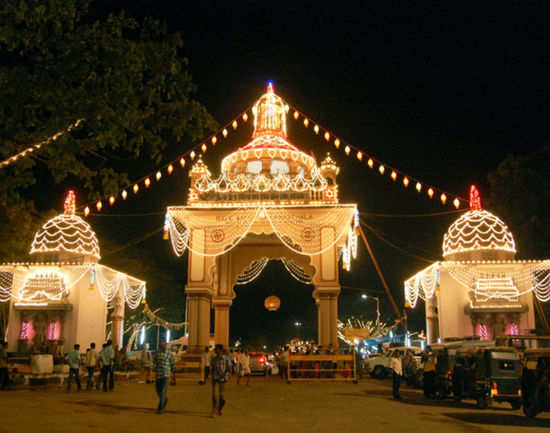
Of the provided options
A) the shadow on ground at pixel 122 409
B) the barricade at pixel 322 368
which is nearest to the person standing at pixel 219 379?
the shadow on ground at pixel 122 409

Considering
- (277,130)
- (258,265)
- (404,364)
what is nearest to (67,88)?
(404,364)

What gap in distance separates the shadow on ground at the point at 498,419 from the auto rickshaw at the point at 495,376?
2.32 ft

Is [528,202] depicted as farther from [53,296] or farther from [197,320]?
[53,296]

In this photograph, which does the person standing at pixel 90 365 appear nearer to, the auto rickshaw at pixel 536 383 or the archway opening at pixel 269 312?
the auto rickshaw at pixel 536 383

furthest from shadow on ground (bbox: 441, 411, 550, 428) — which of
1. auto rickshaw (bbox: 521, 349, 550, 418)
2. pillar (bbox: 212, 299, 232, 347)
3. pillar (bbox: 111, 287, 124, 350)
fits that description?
pillar (bbox: 111, 287, 124, 350)

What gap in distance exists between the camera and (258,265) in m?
36.8

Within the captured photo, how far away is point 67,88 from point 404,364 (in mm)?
15923

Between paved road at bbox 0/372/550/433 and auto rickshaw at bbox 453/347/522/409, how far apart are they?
1.26 feet

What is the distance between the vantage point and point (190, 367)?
23.6 metres

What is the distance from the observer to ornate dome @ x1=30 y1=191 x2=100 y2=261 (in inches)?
1120

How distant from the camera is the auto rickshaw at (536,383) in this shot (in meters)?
12.0

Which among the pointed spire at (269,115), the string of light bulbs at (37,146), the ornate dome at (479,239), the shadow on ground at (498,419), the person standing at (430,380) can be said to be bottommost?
the shadow on ground at (498,419)

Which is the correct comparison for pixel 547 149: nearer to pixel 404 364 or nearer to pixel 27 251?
pixel 404 364

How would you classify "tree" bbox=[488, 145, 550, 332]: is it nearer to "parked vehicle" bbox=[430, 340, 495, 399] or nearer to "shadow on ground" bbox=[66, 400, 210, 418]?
"parked vehicle" bbox=[430, 340, 495, 399]
